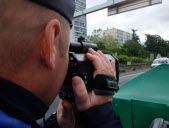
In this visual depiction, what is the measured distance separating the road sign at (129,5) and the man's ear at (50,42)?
1256 cm

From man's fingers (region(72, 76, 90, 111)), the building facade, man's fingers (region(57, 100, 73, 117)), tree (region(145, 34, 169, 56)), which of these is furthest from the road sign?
the building facade

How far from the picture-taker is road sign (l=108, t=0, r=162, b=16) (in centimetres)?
1309

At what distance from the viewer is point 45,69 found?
3.07 feet

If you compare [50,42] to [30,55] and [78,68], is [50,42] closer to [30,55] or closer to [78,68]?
[30,55]

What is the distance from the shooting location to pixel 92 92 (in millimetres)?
1190

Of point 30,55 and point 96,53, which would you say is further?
point 96,53

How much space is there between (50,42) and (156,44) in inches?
2853

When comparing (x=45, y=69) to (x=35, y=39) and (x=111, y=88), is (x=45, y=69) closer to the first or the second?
(x=35, y=39)

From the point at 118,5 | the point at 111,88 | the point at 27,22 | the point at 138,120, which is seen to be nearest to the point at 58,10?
the point at 27,22

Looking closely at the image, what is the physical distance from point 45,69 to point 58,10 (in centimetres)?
20

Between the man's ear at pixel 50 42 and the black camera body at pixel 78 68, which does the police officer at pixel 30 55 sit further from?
the black camera body at pixel 78 68

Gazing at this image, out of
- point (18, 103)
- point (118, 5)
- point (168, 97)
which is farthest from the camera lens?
point (118, 5)

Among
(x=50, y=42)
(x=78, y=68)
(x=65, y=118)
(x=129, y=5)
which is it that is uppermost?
(x=129, y=5)

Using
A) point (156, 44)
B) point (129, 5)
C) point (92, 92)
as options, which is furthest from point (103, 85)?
point (156, 44)
